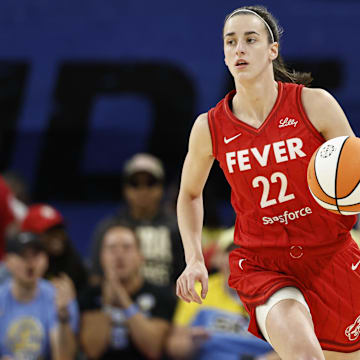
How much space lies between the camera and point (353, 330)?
13.3 ft

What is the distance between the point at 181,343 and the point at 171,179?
3022 millimetres

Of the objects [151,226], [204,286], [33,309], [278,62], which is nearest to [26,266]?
[33,309]

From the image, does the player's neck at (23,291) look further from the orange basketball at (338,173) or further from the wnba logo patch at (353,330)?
the orange basketball at (338,173)

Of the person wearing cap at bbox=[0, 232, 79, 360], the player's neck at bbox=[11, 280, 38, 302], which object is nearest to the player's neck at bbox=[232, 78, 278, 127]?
the person wearing cap at bbox=[0, 232, 79, 360]

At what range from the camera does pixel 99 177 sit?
8945 mm

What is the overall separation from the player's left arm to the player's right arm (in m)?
0.52

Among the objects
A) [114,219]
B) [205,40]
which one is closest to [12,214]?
[114,219]

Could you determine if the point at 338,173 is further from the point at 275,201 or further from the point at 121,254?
the point at 121,254

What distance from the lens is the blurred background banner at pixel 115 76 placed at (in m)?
8.95

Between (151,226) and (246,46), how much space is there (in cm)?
337

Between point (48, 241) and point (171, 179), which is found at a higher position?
point (171, 179)

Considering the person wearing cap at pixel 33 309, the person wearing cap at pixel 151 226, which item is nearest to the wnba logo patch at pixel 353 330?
the person wearing cap at pixel 33 309

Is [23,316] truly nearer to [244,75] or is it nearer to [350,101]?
[244,75]

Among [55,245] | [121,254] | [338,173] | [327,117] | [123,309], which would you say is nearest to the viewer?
[338,173]
